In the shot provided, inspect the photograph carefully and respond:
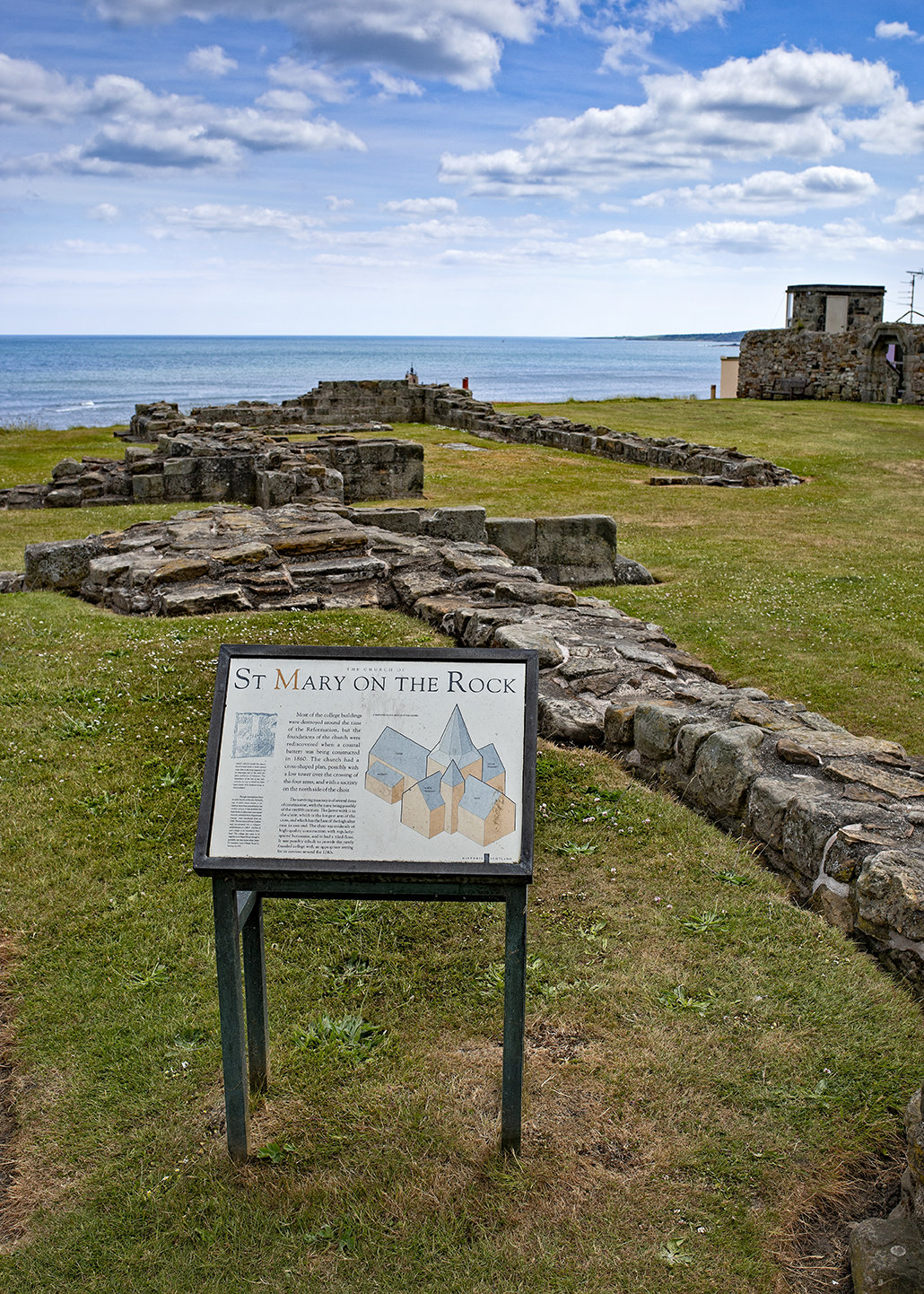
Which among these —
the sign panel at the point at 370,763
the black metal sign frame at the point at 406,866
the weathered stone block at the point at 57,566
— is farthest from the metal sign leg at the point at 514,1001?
the weathered stone block at the point at 57,566

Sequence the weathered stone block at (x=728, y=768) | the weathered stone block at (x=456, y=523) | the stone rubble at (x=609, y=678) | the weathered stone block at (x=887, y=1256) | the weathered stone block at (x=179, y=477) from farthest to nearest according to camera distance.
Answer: the weathered stone block at (x=179, y=477) < the weathered stone block at (x=456, y=523) < the weathered stone block at (x=728, y=768) < the stone rubble at (x=609, y=678) < the weathered stone block at (x=887, y=1256)

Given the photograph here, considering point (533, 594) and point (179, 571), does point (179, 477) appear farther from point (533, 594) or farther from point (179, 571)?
point (533, 594)

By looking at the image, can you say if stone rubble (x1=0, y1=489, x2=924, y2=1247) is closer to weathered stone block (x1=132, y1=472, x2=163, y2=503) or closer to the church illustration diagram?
the church illustration diagram

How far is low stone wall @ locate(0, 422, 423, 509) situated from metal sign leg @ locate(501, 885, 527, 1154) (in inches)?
586

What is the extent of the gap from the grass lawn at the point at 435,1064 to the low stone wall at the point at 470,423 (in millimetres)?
18167

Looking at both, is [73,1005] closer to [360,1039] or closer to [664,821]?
[360,1039]

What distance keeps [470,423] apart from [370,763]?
30.4 m

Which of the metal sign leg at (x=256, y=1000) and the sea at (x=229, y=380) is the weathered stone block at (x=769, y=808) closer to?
the metal sign leg at (x=256, y=1000)

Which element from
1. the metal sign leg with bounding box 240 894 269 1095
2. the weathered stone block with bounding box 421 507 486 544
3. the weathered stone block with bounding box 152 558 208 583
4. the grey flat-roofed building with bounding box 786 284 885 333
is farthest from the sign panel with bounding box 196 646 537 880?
the grey flat-roofed building with bounding box 786 284 885 333

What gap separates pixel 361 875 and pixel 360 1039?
4.13ft

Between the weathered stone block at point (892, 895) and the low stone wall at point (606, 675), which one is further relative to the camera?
the low stone wall at point (606, 675)

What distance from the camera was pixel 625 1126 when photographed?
3.61m

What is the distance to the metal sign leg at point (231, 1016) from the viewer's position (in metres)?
3.26

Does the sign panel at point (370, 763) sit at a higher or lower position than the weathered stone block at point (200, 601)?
higher
